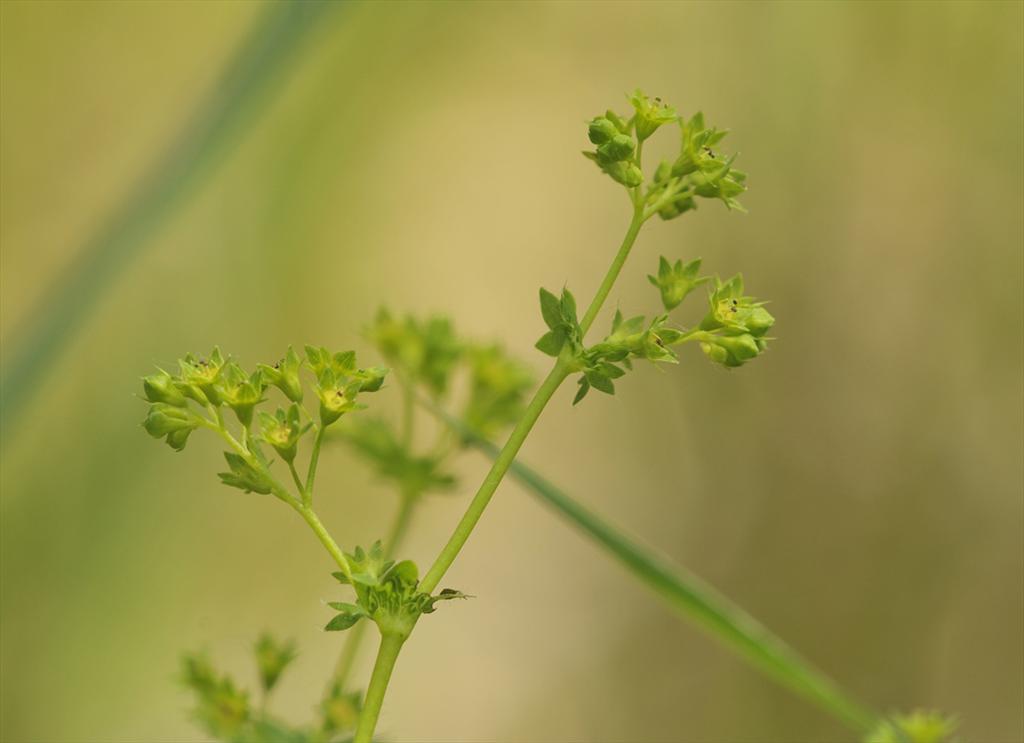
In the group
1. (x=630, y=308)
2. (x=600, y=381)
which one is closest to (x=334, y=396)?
(x=600, y=381)

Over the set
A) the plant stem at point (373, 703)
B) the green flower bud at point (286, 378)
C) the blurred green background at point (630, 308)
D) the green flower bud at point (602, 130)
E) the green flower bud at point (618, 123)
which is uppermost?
the blurred green background at point (630, 308)

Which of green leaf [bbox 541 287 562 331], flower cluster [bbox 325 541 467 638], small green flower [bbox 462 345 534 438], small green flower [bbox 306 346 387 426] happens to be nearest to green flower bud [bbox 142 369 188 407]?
small green flower [bbox 306 346 387 426]

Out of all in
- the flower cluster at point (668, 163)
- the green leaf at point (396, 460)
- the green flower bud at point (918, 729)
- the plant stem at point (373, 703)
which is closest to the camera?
the plant stem at point (373, 703)

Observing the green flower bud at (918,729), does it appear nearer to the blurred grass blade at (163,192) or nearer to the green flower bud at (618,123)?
the green flower bud at (618,123)

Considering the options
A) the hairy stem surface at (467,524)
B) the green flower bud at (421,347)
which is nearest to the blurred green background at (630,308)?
the green flower bud at (421,347)

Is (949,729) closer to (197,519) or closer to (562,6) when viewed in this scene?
(197,519)

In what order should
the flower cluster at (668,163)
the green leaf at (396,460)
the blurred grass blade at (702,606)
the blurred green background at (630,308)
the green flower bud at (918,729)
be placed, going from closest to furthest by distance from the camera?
the flower cluster at (668,163), the green flower bud at (918,729), the blurred grass blade at (702,606), the green leaf at (396,460), the blurred green background at (630,308)

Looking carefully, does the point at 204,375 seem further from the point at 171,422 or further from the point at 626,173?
the point at 626,173
